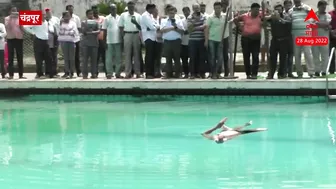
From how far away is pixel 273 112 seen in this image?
11.6 metres

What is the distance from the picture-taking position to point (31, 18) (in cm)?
1428

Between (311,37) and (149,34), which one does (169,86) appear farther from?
(311,37)

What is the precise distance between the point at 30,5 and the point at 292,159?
14.1 m

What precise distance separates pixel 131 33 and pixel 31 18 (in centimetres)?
204

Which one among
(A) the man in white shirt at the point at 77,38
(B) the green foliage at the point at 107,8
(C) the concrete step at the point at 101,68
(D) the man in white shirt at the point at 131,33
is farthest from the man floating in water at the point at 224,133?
(B) the green foliage at the point at 107,8

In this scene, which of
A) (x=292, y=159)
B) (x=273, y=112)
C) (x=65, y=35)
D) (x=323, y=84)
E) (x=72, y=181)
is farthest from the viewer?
(x=65, y=35)

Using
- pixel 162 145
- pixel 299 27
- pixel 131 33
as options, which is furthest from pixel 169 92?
pixel 162 145

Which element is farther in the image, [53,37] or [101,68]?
[101,68]

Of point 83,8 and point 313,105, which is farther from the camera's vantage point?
point 83,8

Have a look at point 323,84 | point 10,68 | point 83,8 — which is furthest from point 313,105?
point 83,8

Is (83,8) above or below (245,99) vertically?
above

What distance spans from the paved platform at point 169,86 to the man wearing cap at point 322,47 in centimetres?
64

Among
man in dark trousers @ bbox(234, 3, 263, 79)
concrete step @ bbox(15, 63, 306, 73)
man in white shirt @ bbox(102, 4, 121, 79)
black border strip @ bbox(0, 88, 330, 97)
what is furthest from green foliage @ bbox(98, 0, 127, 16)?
man in dark trousers @ bbox(234, 3, 263, 79)

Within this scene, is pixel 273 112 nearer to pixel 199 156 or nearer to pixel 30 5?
Result: pixel 199 156
